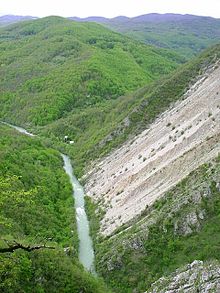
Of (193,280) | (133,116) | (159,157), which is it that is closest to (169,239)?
(193,280)

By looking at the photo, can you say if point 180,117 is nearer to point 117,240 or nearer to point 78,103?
point 117,240

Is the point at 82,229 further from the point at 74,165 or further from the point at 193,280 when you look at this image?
the point at 74,165

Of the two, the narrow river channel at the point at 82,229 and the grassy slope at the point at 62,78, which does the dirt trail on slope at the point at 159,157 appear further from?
the grassy slope at the point at 62,78

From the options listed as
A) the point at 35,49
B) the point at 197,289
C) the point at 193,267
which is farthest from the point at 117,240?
the point at 35,49

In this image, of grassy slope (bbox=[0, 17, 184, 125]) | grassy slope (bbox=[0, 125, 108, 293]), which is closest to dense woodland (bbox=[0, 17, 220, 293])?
grassy slope (bbox=[0, 125, 108, 293])

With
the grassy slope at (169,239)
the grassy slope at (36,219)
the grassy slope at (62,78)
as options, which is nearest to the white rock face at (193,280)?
the grassy slope at (169,239)

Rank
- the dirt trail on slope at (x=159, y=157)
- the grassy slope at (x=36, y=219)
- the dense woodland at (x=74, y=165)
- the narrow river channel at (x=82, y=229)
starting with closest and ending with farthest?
1. the grassy slope at (x=36, y=219)
2. the dense woodland at (x=74, y=165)
3. the narrow river channel at (x=82, y=229)
4. the dirt trail on slope at (x=159, y=157)

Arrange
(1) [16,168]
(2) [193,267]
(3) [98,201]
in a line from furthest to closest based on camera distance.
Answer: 1. (1) [16,168]
2. (3) [98,201]
3. (2) [193,267]
